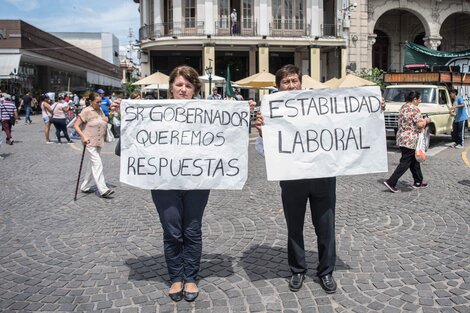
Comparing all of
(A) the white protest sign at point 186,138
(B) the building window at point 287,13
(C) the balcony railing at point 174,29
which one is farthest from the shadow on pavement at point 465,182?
(B) the building window at point 287,13

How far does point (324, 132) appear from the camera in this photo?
381 centimetres

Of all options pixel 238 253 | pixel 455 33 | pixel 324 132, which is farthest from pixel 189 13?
pixel 324 132

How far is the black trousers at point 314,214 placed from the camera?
12.2 feet

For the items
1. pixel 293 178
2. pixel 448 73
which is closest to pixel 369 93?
pixel 293 178

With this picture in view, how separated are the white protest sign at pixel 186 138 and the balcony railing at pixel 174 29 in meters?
27.2

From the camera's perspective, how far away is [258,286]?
3912 millimetres

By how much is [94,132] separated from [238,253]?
3996mm

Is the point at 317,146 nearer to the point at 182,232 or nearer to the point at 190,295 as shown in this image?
the point at 182,232

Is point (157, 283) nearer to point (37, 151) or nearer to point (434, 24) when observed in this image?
point (37, 151)

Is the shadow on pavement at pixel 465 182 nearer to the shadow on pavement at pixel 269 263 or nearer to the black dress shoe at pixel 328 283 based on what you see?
the shadow on pavement at pixel 269 263

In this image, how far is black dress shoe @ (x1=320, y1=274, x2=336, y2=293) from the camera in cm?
374

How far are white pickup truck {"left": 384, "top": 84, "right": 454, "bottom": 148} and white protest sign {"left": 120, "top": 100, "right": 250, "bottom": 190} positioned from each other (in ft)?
35.1

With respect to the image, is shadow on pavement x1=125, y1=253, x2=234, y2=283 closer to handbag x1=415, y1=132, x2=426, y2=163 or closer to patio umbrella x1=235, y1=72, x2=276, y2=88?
handbag x1=415, y1=132, x2=426, y2=163

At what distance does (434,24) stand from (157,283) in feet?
114
